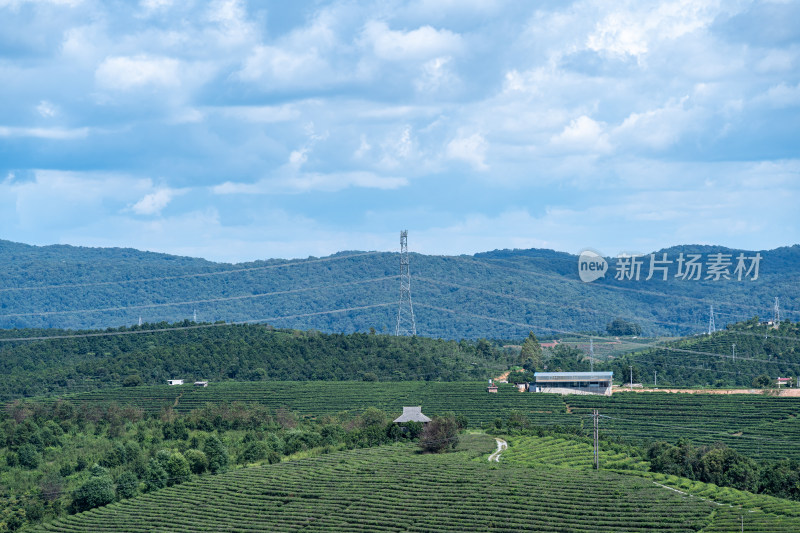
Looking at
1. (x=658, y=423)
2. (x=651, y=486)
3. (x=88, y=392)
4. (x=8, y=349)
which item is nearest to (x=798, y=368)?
(x=658, y=423)

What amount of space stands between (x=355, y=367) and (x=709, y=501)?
60.8 meters

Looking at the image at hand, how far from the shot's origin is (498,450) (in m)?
66.6

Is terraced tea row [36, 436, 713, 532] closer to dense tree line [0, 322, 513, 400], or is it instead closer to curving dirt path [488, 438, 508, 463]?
curving dirt path [488, 438, 508, 463]

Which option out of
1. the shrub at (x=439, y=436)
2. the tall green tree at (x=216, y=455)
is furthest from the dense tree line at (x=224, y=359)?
the shrub at (x=439, y=436)

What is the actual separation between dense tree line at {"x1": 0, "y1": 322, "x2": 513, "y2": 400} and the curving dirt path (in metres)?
34.8

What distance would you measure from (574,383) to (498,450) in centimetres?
2903

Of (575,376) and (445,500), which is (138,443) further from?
(575,376)

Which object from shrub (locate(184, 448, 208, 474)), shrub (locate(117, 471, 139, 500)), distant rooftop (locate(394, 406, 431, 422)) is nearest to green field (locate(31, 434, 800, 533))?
shrub (locate(117, 471, 139, 500))

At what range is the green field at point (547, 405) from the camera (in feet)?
247

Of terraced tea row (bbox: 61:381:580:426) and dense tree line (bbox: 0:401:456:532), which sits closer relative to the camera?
dense tree line (bbox: 0:401:456:532)

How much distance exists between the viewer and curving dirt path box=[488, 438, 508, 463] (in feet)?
206

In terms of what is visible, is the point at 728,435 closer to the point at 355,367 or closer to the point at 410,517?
the point at 410,517

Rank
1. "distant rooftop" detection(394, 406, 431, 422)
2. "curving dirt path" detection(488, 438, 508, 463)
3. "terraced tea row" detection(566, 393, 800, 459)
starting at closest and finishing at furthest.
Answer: "curving dirt path" detection(488, 438, 508, 463) → "terraced tea row" detection(566, 393, 800, 459) → "distant rooftop" detection(394, 406, 431, 422)

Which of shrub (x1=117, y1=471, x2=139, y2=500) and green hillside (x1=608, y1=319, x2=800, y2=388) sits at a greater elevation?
green hillside (x1=608, y1=319, x2=800, y2=388)
